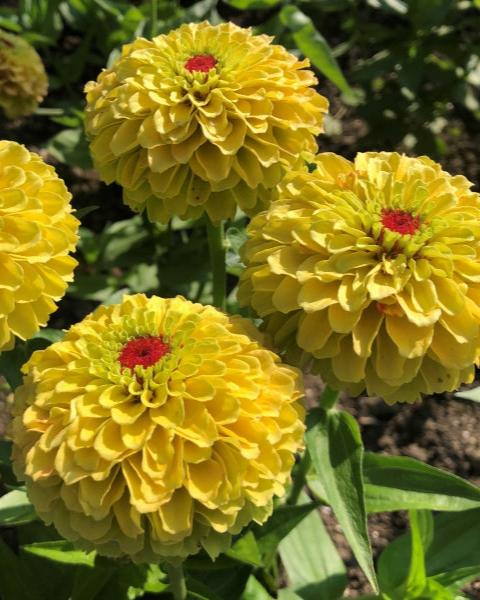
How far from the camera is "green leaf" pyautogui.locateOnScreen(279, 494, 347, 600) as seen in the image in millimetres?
1346

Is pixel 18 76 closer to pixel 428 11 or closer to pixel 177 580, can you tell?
pixel 428 11

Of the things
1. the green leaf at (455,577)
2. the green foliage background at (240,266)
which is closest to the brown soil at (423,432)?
the green foliage background at (240,266)

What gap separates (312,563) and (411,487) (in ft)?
1.27

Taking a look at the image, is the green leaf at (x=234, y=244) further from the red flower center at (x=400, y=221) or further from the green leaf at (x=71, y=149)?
the green leaf at (x=71, y=149)

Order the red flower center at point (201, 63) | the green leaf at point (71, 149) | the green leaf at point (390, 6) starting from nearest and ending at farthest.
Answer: the red flower center at point (201, 63) < the green leaf at point (71, 149) < the green leaf at point (390, 6)

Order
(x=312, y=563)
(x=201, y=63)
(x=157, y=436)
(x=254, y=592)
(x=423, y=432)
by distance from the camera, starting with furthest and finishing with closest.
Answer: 1. (x=423, y=432)
2. (x=312, y=563)
3. (x=254, y=592)
4. (x=201, y=63)
5. (x=157, y=436)

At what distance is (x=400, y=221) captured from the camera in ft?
2.77

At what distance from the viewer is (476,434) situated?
181cm

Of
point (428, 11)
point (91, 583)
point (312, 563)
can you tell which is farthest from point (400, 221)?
point (428, 11)

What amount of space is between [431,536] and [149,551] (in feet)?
1.95

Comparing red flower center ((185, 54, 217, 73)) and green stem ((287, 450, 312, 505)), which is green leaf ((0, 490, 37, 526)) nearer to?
green stem ((287, 450, 312, 505))

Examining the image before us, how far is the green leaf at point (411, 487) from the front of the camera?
100 cm

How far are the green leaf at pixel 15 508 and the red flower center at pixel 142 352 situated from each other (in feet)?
1.36

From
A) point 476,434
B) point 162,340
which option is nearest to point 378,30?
point 476,434
